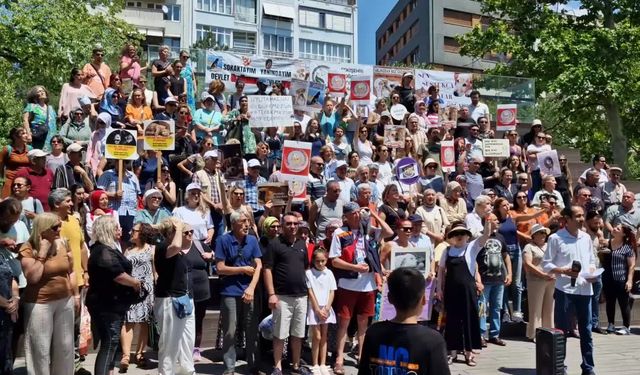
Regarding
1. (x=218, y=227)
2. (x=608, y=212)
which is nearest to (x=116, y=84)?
(x=218, y=227)

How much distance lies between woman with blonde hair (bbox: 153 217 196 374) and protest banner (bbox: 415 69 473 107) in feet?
42.9

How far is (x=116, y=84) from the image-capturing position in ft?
45.6

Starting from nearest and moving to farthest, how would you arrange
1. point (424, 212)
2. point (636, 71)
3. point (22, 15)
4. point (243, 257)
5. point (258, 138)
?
1. point (243, 257)
2. point (424, 212)
3. point (258, 138)
4. point (22, 15)
5. point (636, 71)

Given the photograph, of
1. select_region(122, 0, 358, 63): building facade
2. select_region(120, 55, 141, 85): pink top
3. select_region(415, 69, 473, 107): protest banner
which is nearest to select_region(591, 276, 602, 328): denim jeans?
select_region(415, 69, 473, 107): protest banner

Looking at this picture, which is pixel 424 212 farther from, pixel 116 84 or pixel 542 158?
pixel 116 84

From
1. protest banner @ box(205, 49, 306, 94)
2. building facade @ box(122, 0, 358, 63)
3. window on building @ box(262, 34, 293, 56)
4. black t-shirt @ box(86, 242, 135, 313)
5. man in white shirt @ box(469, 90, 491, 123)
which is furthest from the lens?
window on building @ box(262, 34, 293, 56)

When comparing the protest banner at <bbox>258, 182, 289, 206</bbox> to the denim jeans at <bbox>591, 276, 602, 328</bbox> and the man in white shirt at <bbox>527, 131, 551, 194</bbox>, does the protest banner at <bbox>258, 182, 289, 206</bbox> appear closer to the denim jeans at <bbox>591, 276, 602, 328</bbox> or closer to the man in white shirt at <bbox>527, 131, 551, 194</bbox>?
the denim jeans at <bbox>591, 276, 602, 328</bbox>

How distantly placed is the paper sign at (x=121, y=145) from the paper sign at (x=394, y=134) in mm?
5664

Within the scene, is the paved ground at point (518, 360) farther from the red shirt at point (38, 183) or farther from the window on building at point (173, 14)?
the window on building at point (173, 14)

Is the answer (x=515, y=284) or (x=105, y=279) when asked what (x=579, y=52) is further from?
(x=105, y=279)

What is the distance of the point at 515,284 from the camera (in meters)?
11.2

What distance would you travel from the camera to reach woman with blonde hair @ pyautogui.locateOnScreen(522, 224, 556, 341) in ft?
33.7

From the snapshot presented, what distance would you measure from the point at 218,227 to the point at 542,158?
727 centimetres

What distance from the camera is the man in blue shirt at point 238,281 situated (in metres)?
8.31
